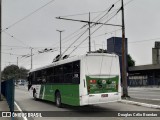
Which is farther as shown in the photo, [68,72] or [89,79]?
[68,72]

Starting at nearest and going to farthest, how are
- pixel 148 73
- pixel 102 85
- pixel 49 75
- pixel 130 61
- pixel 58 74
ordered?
pixel 102 85
pixel 58 74
pixel 49 75
pixel 148 73
pixel 130 61

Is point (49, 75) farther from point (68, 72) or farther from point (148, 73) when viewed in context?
point (148, 73)

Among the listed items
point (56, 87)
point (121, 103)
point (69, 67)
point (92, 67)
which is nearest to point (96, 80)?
point (92, 67)

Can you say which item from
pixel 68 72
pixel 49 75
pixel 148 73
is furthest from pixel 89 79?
pixel 148 73

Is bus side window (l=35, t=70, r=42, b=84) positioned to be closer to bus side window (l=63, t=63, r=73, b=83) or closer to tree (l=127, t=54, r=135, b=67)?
bus side window (l=63, t=63, r=73, b=83)

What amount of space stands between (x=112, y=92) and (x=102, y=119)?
2.86 metres

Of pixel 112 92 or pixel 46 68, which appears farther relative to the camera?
pixel 46 68

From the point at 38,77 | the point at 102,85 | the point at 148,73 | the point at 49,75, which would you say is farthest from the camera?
the point at 148,73

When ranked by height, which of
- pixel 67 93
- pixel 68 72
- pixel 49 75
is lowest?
pixel 67 93

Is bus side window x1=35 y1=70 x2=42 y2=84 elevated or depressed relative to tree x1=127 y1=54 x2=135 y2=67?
depressed

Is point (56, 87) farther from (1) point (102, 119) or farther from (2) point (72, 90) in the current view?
(1) point (102, 119)

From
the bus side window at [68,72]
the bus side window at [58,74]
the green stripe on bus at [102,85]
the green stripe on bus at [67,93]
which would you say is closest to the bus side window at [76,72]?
the green stripe on bus at [67,93]

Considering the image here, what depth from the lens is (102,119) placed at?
39.5 feet

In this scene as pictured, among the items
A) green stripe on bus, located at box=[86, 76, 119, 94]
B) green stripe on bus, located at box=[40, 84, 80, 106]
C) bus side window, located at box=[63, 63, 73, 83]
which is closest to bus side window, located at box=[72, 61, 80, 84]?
green stripe on bus, located at box=[40, 84, 80, 106]
